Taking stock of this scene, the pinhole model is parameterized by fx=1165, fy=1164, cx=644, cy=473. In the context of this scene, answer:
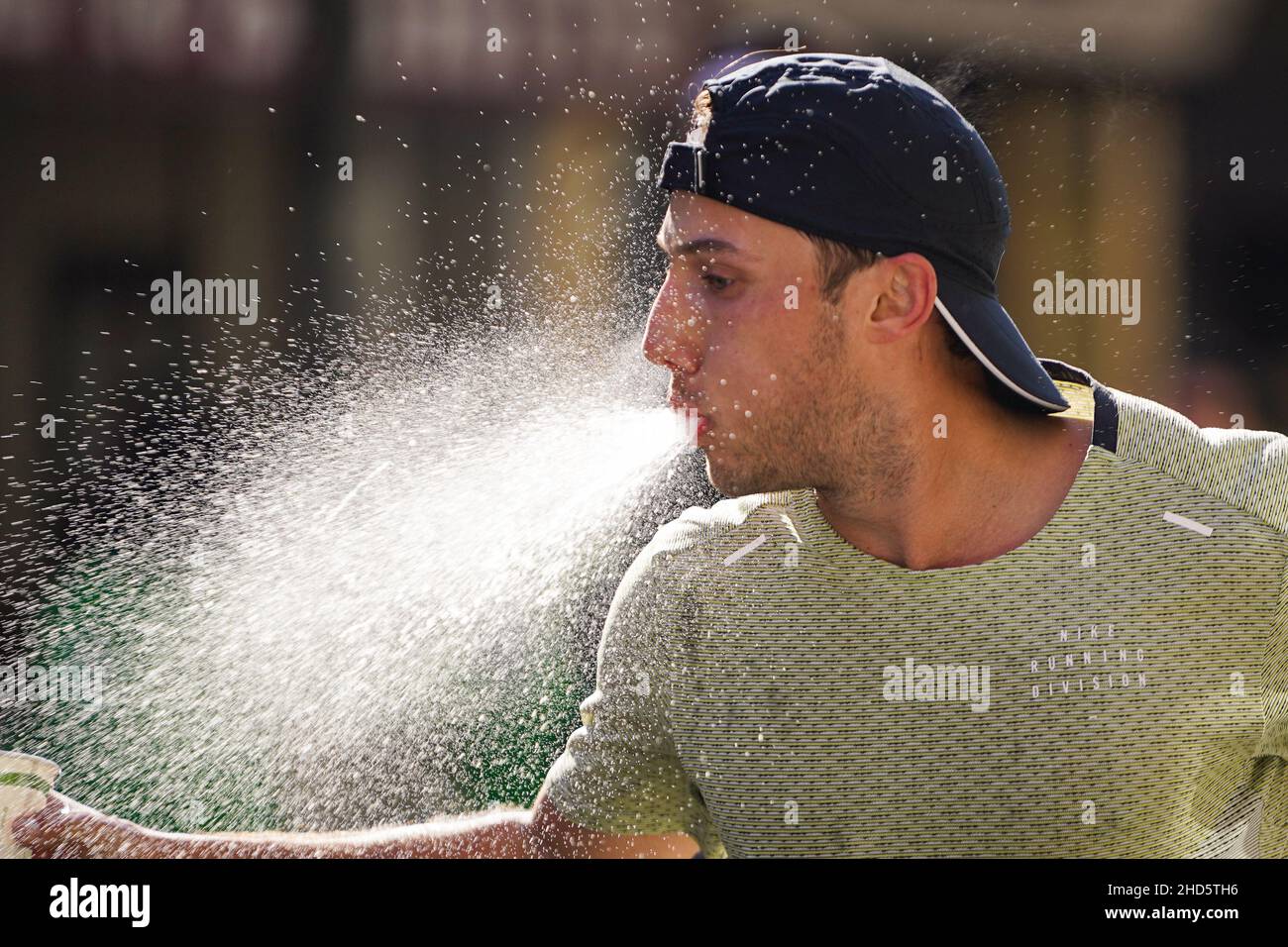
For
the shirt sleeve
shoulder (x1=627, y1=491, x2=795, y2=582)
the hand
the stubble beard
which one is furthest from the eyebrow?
the hand

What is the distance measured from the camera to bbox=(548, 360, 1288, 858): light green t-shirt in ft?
5.28

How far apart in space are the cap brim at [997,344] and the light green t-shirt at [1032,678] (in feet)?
0.36

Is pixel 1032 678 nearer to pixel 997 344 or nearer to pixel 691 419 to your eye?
pixel 997 344

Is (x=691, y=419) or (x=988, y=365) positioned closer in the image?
(x=988, y=365)

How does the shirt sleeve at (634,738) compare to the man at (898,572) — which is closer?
the man at (898,572)

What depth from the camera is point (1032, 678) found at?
166cm

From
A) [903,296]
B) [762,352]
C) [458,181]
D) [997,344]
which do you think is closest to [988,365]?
[997,344]

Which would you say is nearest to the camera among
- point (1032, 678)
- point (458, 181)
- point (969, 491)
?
point (1032, 678)

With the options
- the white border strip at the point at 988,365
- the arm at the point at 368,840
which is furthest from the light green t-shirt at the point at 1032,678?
the arm at the point at 368,840

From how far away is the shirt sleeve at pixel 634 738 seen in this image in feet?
6.17

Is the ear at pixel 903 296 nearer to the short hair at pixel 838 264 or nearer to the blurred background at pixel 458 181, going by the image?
the short hair at pixel 838 264

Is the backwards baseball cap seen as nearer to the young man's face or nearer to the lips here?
the young man's face

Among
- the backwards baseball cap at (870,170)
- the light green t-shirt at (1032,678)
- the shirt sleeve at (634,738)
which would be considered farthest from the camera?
the shirt sleeve at (634,738)

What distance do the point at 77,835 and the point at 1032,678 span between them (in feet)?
4.59
